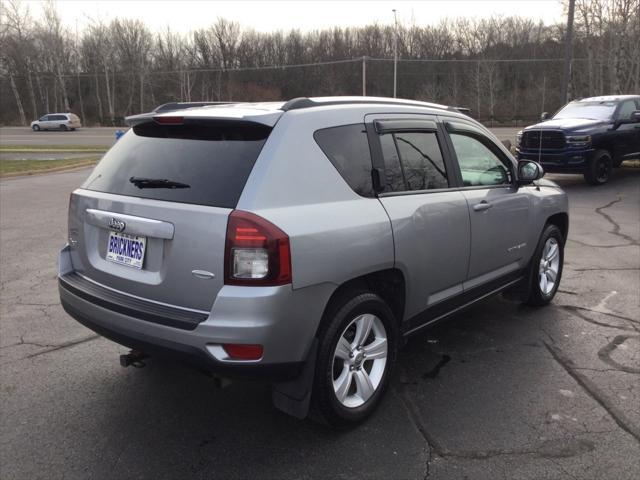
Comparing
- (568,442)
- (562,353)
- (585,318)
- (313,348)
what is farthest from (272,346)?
(585,318)

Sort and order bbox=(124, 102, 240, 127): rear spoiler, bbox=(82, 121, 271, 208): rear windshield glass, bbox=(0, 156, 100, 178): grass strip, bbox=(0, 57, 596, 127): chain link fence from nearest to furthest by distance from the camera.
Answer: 1. bbox=(82, 121, 271, 208): rear windshield glass
2. bbox=(124, 102, 240, 127): rear spoiler
3. bbox=(0, 156, 100, 178): grass strip
4. bbox=(0, 57, 596, 127): chain link fence

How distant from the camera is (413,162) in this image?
3.55 meters

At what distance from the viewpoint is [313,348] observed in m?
2.78

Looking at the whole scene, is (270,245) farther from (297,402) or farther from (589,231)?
(589,231)

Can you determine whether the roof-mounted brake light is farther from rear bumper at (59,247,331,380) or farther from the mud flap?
the mud flap

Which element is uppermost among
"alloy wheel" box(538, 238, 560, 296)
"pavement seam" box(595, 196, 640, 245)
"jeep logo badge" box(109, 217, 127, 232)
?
"jeep logo badge" box(109, 217, 127, 232)

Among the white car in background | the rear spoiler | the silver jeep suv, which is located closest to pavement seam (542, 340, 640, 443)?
the silver jeep suv

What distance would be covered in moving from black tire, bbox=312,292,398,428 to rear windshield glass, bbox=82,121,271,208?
83 centimetres

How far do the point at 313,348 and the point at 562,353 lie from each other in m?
2.31

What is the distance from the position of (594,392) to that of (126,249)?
305 centimetres

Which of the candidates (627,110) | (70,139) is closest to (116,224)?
(627,110)

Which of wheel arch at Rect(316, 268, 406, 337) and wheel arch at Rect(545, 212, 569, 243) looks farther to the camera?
wheel arch at Rect(545, 212, 569, 243)

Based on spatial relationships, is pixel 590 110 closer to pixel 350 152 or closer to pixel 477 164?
pixel 477 164

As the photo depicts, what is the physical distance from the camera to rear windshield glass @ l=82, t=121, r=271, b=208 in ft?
8.93
